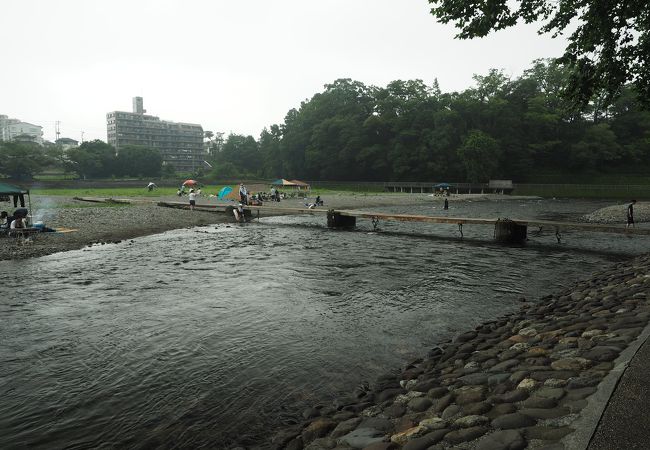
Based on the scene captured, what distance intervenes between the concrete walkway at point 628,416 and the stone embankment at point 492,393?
8.9 inches

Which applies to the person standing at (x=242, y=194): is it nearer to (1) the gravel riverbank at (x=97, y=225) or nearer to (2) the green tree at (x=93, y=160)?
(1) the gravel riverbank at (x=97, y=225)

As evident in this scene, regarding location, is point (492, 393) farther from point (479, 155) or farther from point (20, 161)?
point (20, 161)

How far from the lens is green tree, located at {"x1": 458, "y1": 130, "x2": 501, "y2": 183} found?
275 ft

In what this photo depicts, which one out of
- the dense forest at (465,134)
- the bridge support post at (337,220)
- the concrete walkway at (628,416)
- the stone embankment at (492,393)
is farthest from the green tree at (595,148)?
the concrete walkway at (628,416)

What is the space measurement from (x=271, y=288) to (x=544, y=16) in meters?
14.6

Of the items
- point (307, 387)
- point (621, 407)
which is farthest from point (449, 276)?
point (621, 407)

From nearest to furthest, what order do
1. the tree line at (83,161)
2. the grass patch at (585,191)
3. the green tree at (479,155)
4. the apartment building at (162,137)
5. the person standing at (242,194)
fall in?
→ the person standing at (242,194) < the grass patch at (585,191) < the green tree at (479,155) < the tree line at (83,161) < the apartment building at (162,137)

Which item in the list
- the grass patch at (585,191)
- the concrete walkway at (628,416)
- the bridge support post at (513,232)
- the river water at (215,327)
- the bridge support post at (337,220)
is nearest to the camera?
the concrete walkway at (628,416)

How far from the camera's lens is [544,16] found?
51.3 feet

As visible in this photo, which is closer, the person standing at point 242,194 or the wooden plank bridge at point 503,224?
the wooden plank bridge at point 503,224

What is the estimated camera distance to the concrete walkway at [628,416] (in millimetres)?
3340

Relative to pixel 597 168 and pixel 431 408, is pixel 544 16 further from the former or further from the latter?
pixel 597 168

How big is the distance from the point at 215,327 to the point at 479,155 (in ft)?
275

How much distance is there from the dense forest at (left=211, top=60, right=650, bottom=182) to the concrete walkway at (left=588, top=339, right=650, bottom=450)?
280 feet
